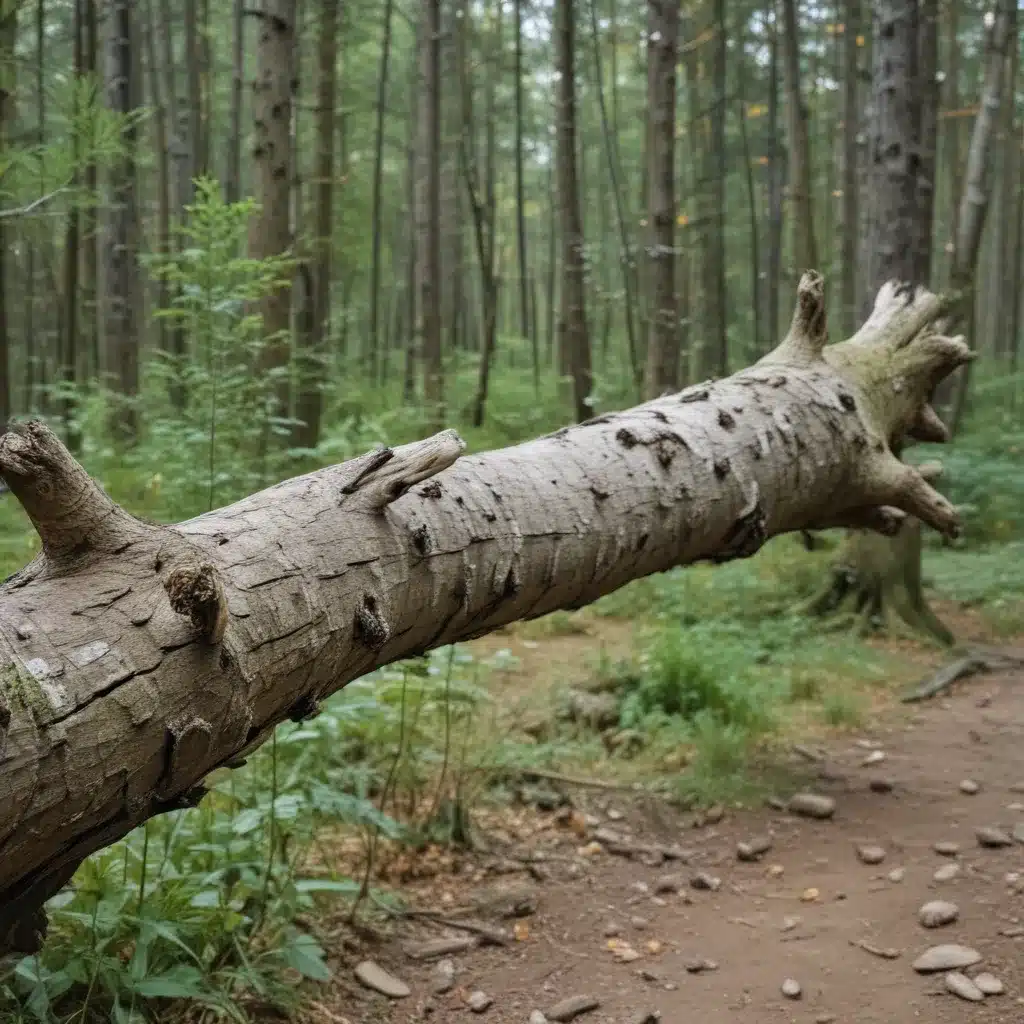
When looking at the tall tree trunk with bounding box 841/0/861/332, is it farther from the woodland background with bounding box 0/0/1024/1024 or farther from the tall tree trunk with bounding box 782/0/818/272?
the tall tree trunk with bounding box 782/0/818/272

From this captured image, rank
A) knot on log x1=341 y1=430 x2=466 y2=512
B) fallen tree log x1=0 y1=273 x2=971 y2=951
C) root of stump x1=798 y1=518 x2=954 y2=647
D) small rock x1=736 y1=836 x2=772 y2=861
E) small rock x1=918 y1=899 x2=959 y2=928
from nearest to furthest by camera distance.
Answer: fallen tree log x1=0 y1=273 x2=971 y2=951
knot on log x1=341 y1=430 x2=466 y2=512
small rock x1=918 y1=899 x2=959 y2=928
small rock x1=736 y1=836 x2=772 y2=861
root of stump x1=798 y1=518 x2=954 y2=647

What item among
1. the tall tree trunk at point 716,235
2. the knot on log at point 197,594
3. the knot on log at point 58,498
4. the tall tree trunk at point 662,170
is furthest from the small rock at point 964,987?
the tall tree trunk at point 716,235

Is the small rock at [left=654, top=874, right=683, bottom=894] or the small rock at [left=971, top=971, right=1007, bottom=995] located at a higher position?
the small rock at [left=971, top=971, right=1007, bottom=995]

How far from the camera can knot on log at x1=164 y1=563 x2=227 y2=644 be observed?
1.40 metres

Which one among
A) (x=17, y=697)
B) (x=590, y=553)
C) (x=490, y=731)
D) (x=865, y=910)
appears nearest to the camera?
(x=17, y=697)

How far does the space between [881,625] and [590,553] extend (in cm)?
518

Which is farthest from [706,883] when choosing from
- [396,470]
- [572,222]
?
[572,222]

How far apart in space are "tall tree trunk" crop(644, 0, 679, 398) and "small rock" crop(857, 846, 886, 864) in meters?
5.47

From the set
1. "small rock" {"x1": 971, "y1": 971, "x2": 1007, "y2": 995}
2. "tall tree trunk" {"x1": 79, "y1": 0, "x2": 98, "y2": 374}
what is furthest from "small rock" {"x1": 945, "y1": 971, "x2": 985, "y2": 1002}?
"tall tree trunk" {"x1": 79, "y1": 0, "x2": 98, "y2": 374}

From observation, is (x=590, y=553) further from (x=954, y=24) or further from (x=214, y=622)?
(x=954, y=24)

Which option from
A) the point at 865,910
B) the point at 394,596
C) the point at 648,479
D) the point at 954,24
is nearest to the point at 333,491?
the point at 394,596

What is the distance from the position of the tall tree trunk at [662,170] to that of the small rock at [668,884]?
222 inches

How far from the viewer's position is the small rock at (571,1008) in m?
2.70

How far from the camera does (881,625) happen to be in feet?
22.9
